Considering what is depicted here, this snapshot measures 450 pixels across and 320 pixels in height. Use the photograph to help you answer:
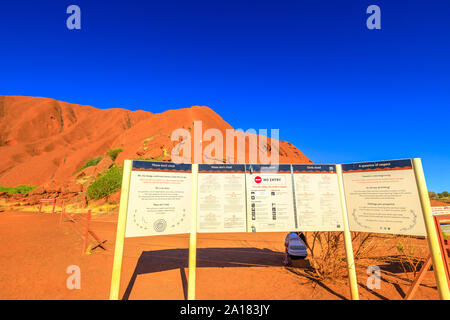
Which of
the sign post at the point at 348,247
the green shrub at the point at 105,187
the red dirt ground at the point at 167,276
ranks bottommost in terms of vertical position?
the red dirt ground at the point at 167,276

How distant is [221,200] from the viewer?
3633 mm

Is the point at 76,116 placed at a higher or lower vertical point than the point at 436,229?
higher

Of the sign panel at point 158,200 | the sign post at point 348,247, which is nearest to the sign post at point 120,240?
the sign panel at point 158,200

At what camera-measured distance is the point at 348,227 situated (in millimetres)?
3672

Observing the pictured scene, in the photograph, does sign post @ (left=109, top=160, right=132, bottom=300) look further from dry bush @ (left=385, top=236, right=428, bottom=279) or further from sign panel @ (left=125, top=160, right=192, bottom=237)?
dry bush @ (left=385, top=236, right=428, bottom=279)

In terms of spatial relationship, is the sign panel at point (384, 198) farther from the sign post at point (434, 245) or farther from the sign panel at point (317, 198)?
the sign panel at point (317, 198)

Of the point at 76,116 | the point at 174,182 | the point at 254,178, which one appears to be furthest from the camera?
the point at 76,116

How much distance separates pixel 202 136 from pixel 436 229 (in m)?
35.4

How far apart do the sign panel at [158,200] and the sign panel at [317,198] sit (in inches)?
83.8

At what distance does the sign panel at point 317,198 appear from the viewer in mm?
3686

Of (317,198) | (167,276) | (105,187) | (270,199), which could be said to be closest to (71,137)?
(105,187)

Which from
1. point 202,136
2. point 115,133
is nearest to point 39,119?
point 115,133

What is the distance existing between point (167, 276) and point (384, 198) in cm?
506
